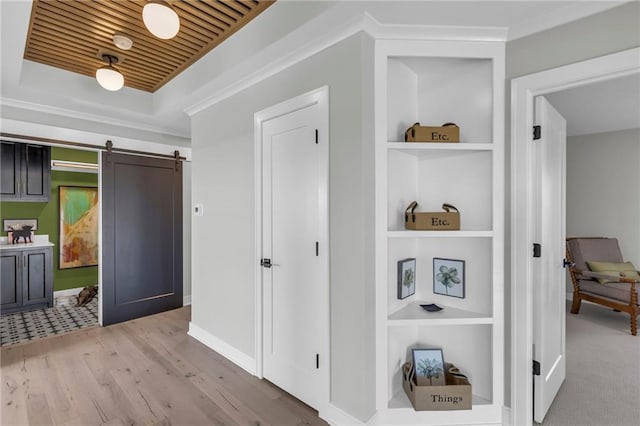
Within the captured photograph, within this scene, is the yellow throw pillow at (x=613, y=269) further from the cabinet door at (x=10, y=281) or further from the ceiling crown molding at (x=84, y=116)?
the cabinet door at (x=10, y=281)

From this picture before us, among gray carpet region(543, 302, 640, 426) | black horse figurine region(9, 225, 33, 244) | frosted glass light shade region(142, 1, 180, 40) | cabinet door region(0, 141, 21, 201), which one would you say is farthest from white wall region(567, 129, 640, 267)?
black horse figurine region(9, 225, 33, 244)

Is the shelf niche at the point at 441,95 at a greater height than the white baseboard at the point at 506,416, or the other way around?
the shelf niche at the point at 441,95

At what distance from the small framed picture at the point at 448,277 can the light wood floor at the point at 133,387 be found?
1.16 metres

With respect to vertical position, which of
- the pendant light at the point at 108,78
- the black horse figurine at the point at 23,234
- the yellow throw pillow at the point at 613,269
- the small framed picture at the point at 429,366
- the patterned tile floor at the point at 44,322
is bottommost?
the patterned tile floor at the point at 44,322

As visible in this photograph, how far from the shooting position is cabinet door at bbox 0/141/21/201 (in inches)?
160

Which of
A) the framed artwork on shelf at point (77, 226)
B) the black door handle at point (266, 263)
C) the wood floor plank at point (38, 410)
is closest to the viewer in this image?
the wood floor plank at point (38, 410)

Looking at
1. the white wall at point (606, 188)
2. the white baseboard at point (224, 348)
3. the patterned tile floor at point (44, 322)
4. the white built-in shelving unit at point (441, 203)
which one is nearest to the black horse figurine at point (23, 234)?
the patterned tile floor at point (44, 322)

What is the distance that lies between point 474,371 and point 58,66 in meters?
4.30

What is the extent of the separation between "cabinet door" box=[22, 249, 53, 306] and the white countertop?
0.26 ft

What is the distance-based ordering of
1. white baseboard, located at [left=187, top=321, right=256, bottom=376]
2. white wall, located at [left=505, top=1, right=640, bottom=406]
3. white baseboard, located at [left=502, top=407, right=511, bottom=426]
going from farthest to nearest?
white baseboard, located at [left=187, top=321, right=256, bottom=376]
white baseboard, located at [left=502, top=407, right=511, bottom=426]
white wall, located at [left=505, top=1, right=640, bottom=406]

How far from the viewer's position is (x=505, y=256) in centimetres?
197

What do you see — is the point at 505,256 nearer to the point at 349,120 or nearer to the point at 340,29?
the point at 349,120

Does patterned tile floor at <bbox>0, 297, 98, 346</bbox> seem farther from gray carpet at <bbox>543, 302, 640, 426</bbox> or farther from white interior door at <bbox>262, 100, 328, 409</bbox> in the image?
gray carpet at <bbox>543, 302, 640, 426</bbox>

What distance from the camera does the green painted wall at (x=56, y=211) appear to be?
15.2 feet
